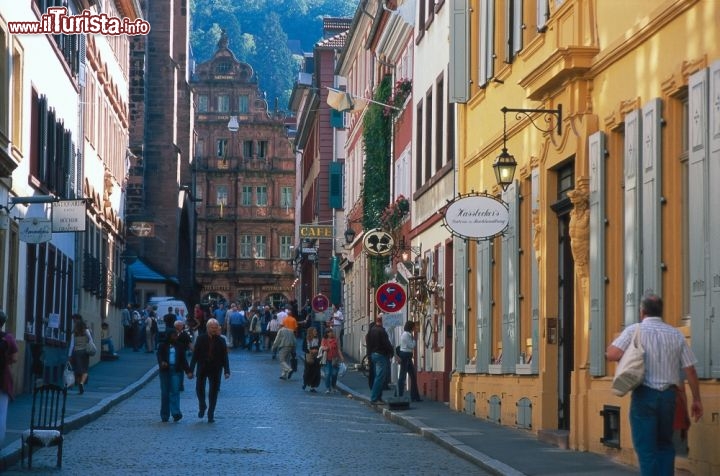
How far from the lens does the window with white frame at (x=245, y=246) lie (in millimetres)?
113438

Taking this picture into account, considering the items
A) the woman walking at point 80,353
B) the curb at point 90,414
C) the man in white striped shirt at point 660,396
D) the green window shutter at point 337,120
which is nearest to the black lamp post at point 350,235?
the curb at point 90,414

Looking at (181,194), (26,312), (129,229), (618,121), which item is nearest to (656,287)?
(618,121)

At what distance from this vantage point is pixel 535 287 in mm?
22453

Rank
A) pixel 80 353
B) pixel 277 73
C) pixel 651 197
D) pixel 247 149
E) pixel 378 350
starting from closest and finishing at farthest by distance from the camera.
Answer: pixel 651 197 → pixel 378 350 → pixel 80 353 → pixel 247 149 → pixel 277 73

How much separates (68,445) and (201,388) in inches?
253

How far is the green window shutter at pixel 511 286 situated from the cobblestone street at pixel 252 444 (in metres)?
1.79

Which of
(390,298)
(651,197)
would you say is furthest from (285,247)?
(651,197)

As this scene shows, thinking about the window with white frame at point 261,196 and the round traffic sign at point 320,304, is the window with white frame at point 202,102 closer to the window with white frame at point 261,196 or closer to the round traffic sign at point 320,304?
the window with white frame at point 261,196

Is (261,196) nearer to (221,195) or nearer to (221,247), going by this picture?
(221,195)

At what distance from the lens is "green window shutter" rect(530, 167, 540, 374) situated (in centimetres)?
2220

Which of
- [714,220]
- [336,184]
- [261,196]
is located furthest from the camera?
[261,196]

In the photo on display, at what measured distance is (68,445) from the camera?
68.8 feet

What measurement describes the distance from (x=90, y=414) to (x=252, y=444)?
5893 mm

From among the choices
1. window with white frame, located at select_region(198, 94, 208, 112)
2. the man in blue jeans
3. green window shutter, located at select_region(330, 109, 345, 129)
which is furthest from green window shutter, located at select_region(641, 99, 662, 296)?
window with white frame, located at select_region(198, 94, 208, 112)
